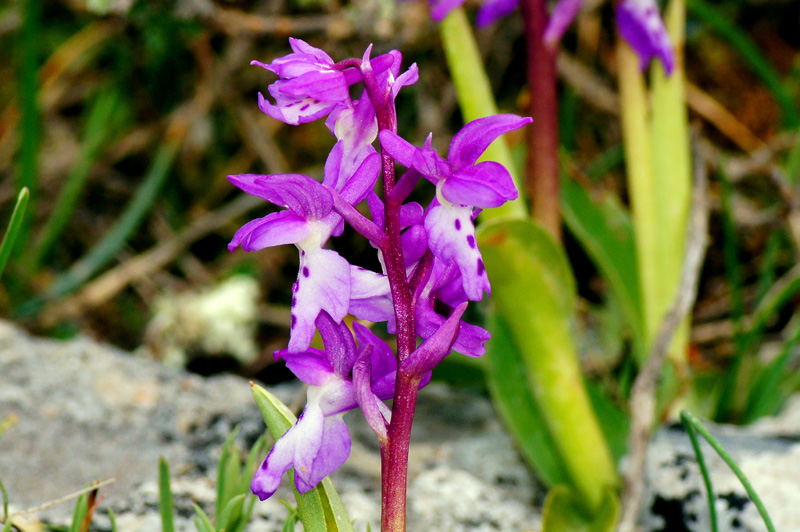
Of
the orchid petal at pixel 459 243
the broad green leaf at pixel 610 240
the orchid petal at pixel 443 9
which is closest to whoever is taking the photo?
the orchid petal at pixel 459 243

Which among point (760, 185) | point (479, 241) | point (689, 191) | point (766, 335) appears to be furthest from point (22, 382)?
point (760, 185)

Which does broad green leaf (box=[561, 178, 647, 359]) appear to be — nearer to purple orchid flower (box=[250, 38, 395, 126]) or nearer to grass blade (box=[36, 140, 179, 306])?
purple orchid flower (box=[250, 38, 395, 126])

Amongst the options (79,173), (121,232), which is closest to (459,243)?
(121,232)

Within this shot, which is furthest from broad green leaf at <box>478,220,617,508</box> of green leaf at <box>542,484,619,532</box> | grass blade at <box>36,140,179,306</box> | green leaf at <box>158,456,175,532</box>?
grass blade at <box>36,140,179,306</box>

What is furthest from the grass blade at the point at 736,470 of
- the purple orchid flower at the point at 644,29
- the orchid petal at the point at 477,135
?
the purple orchid flower at the point at 644,29

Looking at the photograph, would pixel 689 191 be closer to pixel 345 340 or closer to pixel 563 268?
pixel 563 268

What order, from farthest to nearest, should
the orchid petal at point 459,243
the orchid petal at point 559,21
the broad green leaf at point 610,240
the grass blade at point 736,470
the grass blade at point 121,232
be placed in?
the grass blade at point 121,232
the broad green leaf at point 610,240
the orchid petal at point 559,21
the grass blade at point 736,470
the orchid petal at point 459,243

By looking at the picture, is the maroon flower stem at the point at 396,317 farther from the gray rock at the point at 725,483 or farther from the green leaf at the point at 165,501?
the gray rock at the point at 725,483
